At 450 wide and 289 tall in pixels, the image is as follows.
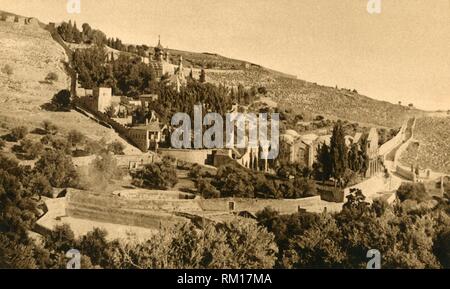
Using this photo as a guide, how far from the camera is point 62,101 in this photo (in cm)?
2280

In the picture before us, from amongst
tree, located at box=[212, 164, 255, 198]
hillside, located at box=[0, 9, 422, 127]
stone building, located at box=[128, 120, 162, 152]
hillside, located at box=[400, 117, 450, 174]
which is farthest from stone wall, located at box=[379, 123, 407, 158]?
stone building, located at box=[128, 120, 162, 152]

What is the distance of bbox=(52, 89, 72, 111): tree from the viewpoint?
2258 centimetres

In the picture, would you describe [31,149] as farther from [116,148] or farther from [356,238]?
[356,238]

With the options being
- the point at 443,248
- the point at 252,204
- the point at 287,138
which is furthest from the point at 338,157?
the point at 443,248

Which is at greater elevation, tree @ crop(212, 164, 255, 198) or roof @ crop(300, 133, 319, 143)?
roof @ crop(300, 133, 319, 143)

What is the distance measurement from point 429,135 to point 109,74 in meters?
15.1

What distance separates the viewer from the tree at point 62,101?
74.1 feet

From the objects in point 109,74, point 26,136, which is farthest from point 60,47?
point 26,136

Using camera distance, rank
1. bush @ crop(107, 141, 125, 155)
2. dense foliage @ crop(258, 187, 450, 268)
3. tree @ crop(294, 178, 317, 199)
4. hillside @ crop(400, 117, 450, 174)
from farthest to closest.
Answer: hillside @ crop(400, 117, 450, 174), bush @ crop(107, 141, 125, 155), tree @ crop(294, 178, 317, 199), dense foliage @ crop(258, 187, 450, 268)

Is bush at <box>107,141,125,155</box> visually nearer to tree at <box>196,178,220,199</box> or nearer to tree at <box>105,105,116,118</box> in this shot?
tree at <box>105,105,116,118</box>

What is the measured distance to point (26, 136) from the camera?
20.2m

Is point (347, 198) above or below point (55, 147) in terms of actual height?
below

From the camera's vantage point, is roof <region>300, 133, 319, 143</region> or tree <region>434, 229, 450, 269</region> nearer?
tree <region>434, 229, 450, 269</region>
